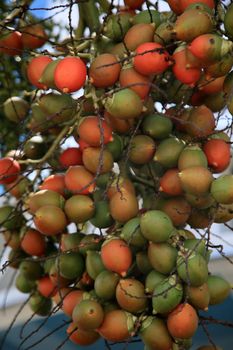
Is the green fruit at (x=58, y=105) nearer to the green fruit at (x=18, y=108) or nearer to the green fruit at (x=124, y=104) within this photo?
the green fruit at (x=124, y=104)

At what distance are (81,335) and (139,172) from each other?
0.30 m

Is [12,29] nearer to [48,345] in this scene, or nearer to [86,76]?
[86,76]

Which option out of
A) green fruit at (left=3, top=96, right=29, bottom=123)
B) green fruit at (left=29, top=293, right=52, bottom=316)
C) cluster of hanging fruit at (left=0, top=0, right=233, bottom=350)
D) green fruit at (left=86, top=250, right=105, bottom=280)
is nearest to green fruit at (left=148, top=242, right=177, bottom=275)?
cluster of hanging fruit at (left=0, top=0, right=233, bottom=350)

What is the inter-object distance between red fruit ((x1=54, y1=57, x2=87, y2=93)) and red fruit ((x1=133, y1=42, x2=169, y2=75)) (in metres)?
0.09

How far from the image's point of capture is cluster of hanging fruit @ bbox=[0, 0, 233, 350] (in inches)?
44.2

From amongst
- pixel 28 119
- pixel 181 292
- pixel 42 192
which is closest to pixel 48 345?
pixel 28 119

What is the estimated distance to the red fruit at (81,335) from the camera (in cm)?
122

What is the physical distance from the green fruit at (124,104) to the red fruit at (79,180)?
0.40 ft

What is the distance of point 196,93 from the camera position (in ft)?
4.30

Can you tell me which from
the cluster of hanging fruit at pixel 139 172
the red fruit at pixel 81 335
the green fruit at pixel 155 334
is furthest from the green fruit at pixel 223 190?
the red fruit at pixel 81 335

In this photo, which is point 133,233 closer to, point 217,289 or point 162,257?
point 162,257

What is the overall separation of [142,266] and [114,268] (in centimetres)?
6

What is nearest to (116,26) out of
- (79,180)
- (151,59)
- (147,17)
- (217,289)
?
(147,17)

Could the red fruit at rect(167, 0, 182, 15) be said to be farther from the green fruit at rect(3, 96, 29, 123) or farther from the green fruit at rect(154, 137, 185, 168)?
the green fruit at rect(3, 96, 29, 123)
